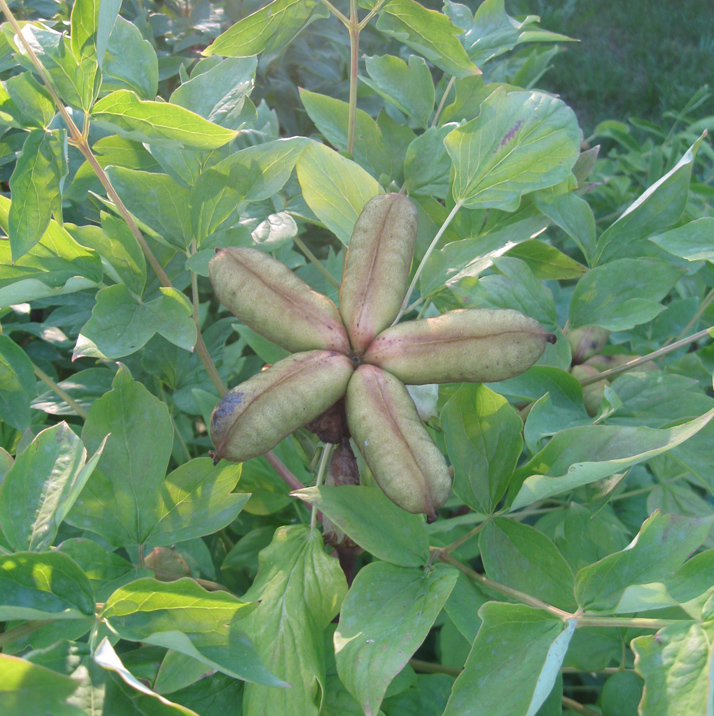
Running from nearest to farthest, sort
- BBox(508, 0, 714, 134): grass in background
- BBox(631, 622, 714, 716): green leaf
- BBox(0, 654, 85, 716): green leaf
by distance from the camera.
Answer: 1. BBox(0, 654, 85, 716): green leaf
2. BBox(631, 622, 714, 716): green leaf
3. BBox(508, 0, 714, 134): grass in background

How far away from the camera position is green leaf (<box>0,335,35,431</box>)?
1.00 metres

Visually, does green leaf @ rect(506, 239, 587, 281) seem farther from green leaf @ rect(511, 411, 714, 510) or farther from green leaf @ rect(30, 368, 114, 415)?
green leaf @ rect(30, 368, 114, 415)

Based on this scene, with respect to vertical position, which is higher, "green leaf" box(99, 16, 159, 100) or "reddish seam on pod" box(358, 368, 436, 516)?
"green leaf" box(99, 16, 159, 100)

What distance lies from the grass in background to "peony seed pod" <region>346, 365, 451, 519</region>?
3.45 m

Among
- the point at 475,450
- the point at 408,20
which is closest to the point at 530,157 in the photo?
the point at 408,20

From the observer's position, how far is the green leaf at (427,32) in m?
1.04

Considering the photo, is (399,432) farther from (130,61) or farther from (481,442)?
(130,61)

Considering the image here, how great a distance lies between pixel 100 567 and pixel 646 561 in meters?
0.70

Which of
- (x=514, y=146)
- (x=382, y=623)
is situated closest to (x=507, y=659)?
(x=382, y=623)

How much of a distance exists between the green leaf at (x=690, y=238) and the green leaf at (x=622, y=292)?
0.07 m

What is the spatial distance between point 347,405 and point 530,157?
1.62 ft

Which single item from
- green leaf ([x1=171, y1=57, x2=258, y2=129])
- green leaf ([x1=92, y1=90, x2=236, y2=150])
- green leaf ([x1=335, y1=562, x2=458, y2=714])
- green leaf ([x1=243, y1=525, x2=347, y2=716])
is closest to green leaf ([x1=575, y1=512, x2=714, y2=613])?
green leaf ([x1=335, y1=562, x2=458, y2=714])

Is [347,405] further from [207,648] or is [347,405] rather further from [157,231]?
[157,231]

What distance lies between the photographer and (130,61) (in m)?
1.05
